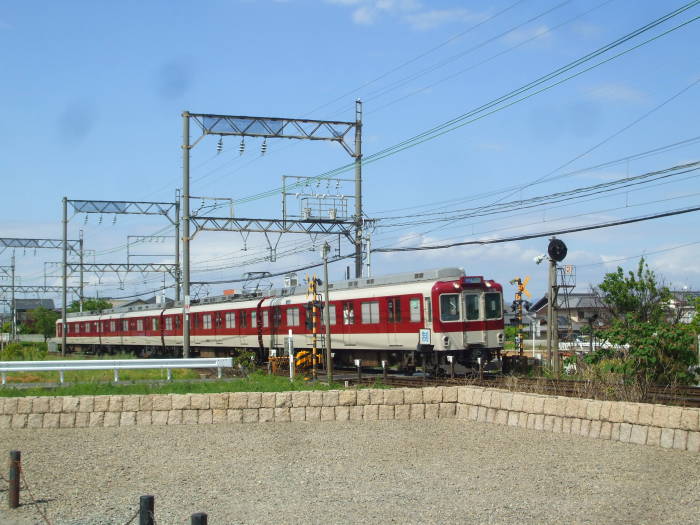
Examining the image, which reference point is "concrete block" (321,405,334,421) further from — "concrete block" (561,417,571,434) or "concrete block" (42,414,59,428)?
"concrete block" (42,414,59,428)

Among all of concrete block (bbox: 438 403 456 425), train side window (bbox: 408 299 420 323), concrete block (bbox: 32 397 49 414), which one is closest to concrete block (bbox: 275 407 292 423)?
concrete block (bbox: 438 403 456 425)

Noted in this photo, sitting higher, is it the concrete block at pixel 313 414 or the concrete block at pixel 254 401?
the concrete block at pixel 254 401

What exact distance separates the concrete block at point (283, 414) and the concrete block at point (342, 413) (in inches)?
36.8

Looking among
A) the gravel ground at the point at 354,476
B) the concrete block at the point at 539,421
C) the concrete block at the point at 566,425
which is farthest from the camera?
the concrete block at the point at 539,421

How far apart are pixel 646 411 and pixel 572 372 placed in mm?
7851

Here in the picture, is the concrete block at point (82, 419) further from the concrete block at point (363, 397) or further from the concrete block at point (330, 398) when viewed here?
the concrete block at point (363, 397)

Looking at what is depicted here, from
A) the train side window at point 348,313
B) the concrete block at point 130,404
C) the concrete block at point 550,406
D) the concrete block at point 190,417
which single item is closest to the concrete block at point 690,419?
the concrete block at point 550,406

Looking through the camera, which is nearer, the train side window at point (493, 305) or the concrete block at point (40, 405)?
the concrete block at point (40, 405)

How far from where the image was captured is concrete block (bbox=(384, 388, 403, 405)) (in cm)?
1708

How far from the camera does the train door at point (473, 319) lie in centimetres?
2300

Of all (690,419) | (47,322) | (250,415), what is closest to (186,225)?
(250,415)

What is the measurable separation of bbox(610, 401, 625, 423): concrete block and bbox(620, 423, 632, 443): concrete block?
13 centimetres

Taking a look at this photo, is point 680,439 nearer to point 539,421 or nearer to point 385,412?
point 539,421

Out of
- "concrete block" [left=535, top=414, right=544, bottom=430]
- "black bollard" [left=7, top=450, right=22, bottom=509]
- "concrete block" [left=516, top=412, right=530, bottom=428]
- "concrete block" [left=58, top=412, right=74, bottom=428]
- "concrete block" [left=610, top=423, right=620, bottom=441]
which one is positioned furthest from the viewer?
"concrete block" [left=58, top=412, right=74, bottom=428]
